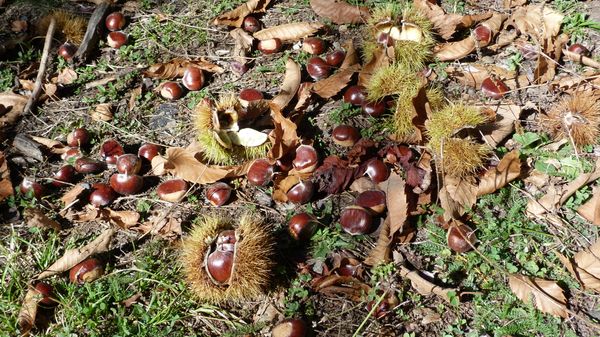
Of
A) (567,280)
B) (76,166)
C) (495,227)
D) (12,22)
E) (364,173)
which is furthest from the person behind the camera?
(12,22)

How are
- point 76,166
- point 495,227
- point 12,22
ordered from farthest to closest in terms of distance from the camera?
1. point 12,22
2. point 76,166
3. point 495,227

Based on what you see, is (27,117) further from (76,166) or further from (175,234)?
(175,234)

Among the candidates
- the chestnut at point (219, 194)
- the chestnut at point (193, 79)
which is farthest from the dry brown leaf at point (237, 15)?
the chestnut at point (219, 194)

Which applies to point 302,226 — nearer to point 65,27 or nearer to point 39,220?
point 39,220

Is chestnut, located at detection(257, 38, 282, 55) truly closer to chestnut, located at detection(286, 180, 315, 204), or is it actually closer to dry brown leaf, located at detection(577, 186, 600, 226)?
chestnut, located at detection(286, 180, 315, 204)

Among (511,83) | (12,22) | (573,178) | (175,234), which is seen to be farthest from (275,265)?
(12,22)

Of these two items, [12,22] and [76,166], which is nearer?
[76,166]

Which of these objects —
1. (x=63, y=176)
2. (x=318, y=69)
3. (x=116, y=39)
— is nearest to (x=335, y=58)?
(x=318, y=69)
